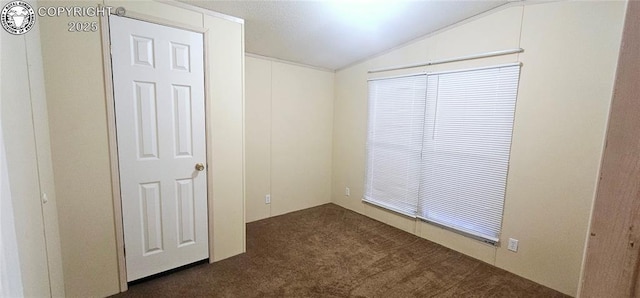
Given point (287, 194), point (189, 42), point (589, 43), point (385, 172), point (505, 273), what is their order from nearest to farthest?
point (589, 43), point (189, 42), point (505, 273), point (385, 172), point (287, 194)

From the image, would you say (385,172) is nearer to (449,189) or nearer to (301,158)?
(449,189)

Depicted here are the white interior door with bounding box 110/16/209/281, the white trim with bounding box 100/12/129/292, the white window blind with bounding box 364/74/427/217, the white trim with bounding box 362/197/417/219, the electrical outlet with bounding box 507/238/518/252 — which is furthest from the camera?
the white trim with bounding box 362/197/417/219

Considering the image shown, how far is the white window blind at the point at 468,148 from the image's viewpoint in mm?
2365

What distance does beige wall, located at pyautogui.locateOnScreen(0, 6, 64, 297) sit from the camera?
41.6 inches

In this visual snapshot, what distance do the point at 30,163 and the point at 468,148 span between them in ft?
10.2

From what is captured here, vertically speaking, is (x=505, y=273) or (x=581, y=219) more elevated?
(x=581, y=219)

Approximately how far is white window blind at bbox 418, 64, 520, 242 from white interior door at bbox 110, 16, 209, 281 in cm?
228

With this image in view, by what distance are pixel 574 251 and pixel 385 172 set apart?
181 centimetres

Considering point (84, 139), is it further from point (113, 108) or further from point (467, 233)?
point (467, 233)

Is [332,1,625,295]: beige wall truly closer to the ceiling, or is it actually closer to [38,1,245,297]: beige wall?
the ceiling

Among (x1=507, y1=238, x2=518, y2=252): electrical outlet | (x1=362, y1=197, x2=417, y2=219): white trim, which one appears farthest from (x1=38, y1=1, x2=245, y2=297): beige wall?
(x1=507, y1=238, x2=518, y2=252): electrical outlet

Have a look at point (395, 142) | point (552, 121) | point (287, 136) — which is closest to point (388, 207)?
point (395, 142)

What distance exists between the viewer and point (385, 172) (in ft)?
11.1

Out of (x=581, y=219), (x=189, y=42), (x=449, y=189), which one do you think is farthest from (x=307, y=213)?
(x=581, y=219)
